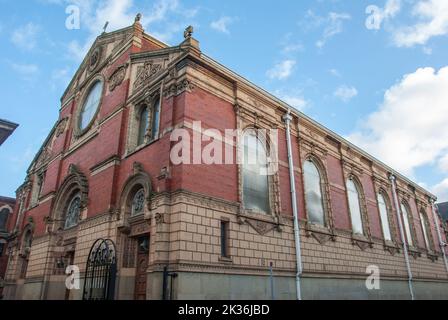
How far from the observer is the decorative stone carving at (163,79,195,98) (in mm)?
14672

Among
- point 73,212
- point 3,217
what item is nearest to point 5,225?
point 3,217

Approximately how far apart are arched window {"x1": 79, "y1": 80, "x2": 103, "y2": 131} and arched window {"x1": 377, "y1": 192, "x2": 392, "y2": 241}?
72.4 ft

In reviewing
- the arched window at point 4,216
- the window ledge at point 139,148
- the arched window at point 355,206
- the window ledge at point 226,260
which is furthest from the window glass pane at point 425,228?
the arched window at point 4,216

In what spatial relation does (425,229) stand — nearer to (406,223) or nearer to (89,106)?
(406,223)

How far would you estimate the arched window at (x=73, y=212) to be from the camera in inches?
782

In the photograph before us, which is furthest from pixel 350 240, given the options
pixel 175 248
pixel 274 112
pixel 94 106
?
pixel 94 106

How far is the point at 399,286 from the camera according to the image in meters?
23.6

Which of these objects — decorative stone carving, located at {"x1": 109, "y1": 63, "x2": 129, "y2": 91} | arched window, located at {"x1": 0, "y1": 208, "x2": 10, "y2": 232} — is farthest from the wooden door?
arched window, located at {"x1": 0, "y1": 208, "x2": 10, "y2": 232}

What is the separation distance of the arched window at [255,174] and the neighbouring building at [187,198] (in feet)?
0.26

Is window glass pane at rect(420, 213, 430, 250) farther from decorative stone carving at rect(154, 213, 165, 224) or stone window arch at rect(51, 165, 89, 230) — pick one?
stone window arch at rect(51, 165, 89, 230)

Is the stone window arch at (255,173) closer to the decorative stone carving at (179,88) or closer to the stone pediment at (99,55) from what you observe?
the decorative stone carving at (179,88)

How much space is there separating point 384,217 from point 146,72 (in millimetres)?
20981

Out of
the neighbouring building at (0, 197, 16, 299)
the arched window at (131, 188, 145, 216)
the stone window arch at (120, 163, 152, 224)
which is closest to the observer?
the stone window arch at (120, 163, 152, 224)
